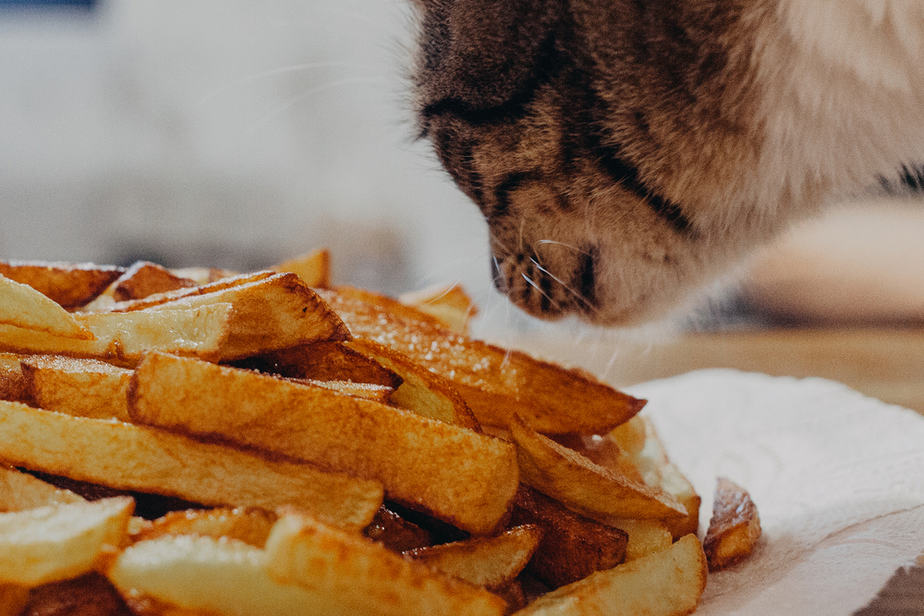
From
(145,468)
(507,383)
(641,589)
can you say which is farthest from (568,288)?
(145,468)

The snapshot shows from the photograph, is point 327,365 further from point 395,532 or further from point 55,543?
point 55,543

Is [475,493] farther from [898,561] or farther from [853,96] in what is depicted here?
[853,96]

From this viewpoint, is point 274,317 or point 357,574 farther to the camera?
point 274,317

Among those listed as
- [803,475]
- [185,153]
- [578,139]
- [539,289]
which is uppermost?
[578,139]

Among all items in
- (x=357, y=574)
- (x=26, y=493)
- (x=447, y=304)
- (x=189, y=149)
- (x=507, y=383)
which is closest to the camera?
(x=357, y=574)

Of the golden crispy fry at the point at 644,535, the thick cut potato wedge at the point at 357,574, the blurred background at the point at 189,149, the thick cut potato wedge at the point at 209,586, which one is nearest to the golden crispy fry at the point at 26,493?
the thick cut potato wedge at the point at 209,586

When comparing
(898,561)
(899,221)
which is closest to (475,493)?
(898,561)

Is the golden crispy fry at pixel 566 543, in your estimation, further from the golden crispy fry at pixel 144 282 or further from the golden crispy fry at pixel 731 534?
the golden crispy fry at pixel 144 282
